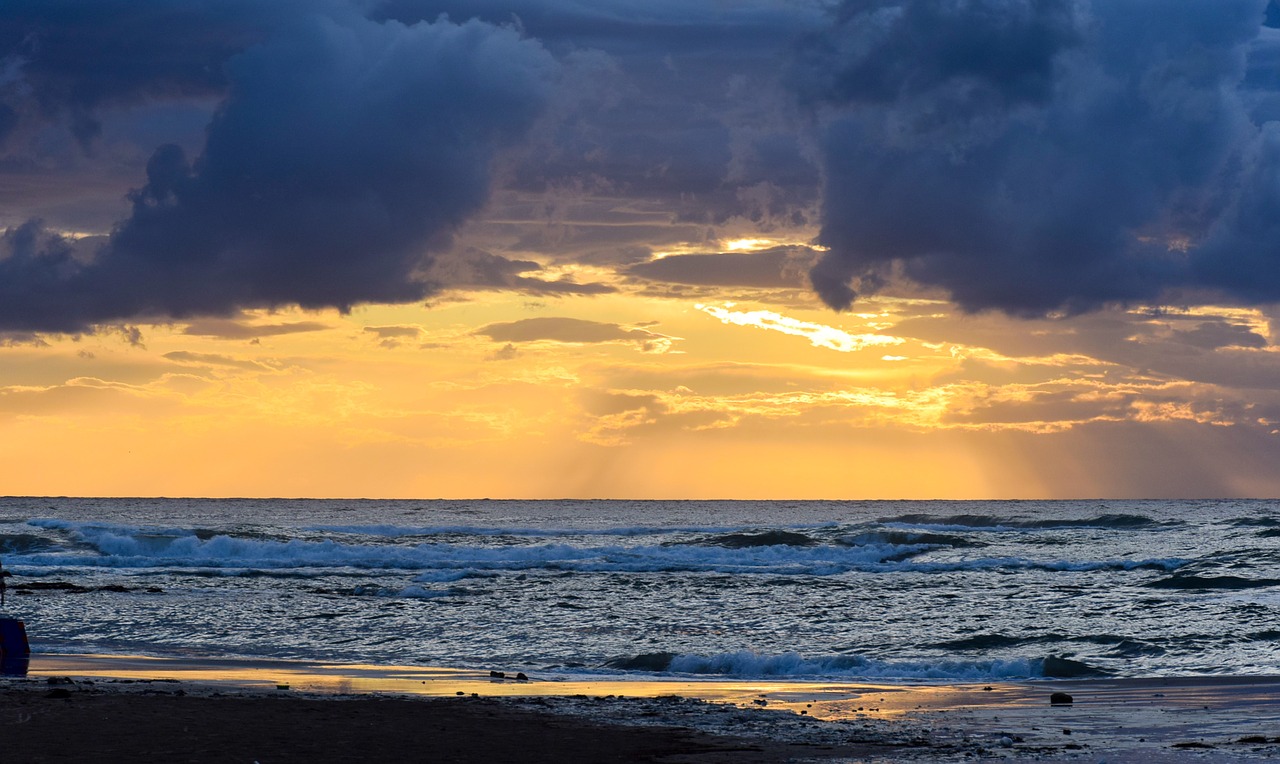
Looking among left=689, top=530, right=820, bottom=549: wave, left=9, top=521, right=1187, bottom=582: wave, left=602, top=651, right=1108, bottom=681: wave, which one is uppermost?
left=689, top=530, right=820, bottom=549: wave

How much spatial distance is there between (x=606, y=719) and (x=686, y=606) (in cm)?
1905

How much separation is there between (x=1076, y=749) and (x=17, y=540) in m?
61.0

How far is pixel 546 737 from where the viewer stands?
13070 mm

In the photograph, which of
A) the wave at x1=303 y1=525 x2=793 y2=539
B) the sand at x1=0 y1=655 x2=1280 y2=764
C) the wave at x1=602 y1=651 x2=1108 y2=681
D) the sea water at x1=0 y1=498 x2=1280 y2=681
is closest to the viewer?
the sand at x1=0 y1=655 x2=1280 y2=764

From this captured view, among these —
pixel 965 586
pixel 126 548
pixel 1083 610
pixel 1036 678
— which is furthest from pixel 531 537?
pixel 1036 678

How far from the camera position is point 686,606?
109 ft

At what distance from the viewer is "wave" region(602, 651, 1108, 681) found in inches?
832

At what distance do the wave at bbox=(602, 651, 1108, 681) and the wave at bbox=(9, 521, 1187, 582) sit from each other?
21.6m

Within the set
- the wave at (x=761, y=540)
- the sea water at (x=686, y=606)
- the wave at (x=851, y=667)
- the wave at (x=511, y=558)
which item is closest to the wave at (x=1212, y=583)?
the sea water at (x=686, y=606)

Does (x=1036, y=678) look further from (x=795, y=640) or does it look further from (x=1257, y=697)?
(x=795, y=640)

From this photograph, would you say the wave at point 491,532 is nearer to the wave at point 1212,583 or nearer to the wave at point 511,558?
the wave at point 511,558

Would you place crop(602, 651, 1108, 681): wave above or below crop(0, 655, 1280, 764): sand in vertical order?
below

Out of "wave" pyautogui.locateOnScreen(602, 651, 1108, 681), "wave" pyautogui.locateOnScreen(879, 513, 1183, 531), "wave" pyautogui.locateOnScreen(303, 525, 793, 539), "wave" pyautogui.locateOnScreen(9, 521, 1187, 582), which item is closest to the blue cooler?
"wave" pyautogui.locateOnScreen(602, 651, 1108, 681)

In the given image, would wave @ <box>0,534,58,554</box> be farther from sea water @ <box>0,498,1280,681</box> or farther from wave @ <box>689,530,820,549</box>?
wave @ <box>689,530,820,549</box>
